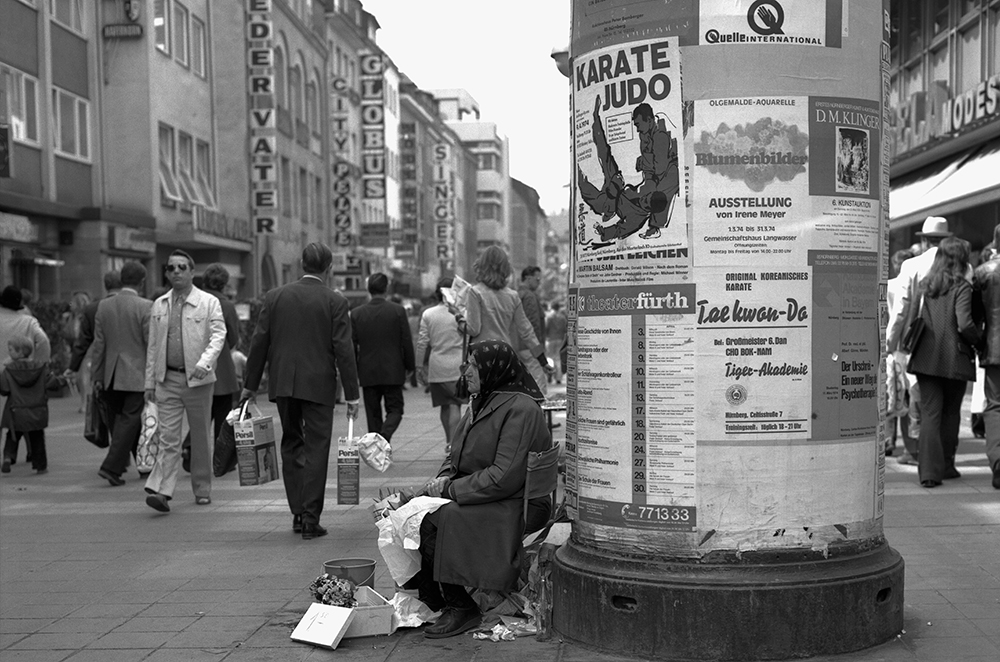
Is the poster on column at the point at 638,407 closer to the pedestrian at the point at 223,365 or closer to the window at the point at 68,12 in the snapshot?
the pedestrian at the point at 223,365

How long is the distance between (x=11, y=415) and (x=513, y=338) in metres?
5.32

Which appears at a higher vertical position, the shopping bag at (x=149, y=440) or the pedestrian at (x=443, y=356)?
the pedestrian at (x=443, y=356)

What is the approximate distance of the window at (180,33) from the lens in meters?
34.6

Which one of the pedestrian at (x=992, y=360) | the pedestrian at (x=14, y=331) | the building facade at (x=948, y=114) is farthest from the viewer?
the building facade at (x=948, y=114)

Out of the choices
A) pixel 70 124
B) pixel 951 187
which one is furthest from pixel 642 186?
pixel 70 124

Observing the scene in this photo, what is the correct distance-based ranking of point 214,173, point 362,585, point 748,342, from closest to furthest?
point 748,342 < point 362,585 < point 214,173

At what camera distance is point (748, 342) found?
5.15 metres

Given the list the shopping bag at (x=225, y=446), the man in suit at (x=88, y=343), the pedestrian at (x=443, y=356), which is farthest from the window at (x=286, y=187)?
the shopping bag at (x=225, y=446)

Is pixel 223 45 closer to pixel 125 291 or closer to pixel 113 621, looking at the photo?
pixel 125 291

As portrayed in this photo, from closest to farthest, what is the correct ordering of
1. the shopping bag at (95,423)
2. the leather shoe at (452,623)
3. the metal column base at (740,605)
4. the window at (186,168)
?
the metal column base at (740,605) < the leather shoe at (452,623) < the shopping bag at (95,423) < the window at (186,168)

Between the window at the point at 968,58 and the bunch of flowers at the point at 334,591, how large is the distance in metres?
16.2

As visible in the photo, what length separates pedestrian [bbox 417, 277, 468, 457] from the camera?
11.8 metres

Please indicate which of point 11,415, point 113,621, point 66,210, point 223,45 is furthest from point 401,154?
point 113,621

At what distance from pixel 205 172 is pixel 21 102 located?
11.8 m
